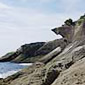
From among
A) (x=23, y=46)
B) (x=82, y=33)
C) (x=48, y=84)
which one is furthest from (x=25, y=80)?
(x=23, y=46)

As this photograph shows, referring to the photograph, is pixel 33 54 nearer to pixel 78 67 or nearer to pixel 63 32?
pixel 63 32

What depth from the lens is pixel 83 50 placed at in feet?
74.8

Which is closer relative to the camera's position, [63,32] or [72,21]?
[63,32]

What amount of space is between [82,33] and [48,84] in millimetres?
20695

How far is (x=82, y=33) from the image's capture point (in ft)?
130

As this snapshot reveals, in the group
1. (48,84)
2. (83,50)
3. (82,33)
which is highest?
(82,33)

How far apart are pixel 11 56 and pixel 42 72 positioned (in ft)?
317

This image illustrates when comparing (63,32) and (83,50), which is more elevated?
(63,32)

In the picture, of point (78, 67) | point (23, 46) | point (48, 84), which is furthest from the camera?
point (23, 46)

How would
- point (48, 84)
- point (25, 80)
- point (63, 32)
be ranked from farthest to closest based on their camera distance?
point (63, 32) → point (25, 80) → point (48, 84)

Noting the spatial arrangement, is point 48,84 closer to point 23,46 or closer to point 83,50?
point 83,50

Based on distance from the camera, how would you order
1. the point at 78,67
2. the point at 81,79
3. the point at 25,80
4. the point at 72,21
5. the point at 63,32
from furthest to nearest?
the point at 72,21, the point at 63,32, the point at 25,80, the point at 78,67, the point at 81,79

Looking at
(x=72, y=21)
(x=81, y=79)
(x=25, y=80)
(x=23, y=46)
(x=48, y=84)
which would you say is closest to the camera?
(x=81, y=79)

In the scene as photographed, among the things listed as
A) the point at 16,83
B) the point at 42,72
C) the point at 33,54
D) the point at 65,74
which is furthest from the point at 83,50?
the point at 33,54
